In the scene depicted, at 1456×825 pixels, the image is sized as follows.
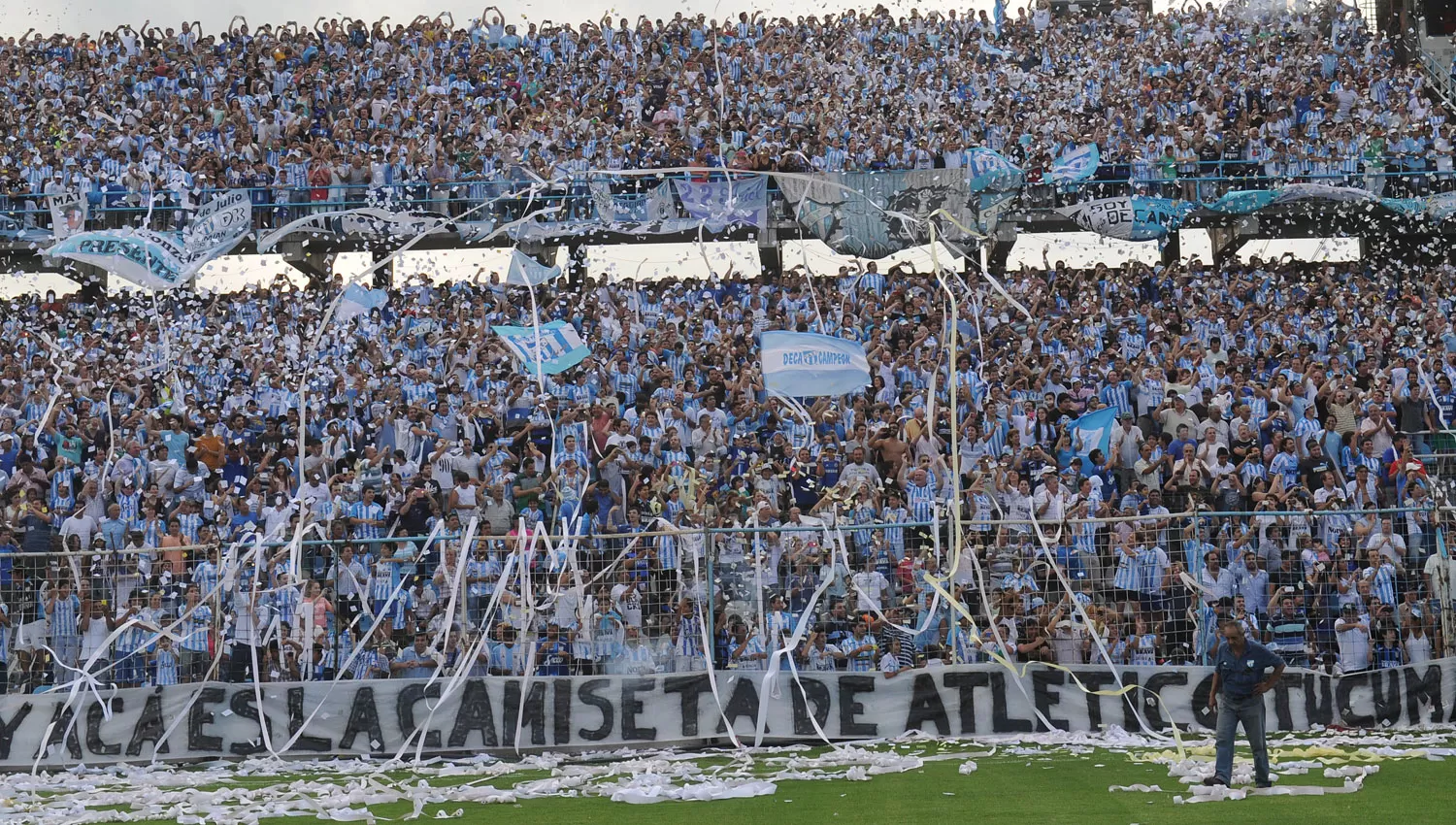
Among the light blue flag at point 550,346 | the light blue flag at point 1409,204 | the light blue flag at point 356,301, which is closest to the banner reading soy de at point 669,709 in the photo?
the light blue flag at point 550,346

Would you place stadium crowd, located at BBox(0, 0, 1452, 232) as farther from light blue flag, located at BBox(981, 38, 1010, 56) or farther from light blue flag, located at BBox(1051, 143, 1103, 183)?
light blue flag, located at BBox(1051, 143, 1103, 183)

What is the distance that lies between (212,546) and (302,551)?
709 mm

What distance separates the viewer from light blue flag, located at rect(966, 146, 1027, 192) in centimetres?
2377

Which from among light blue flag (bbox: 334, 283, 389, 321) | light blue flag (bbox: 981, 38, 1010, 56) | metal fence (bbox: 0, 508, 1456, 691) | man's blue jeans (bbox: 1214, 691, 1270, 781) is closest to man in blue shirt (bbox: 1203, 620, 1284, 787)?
man's blue jeans (bbox: 1214, 691, 1270, 781)

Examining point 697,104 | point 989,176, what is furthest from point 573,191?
point 989,176

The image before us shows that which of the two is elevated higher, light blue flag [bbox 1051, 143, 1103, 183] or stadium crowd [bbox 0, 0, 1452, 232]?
stadium crowd [bbox 0, 0, 1452, 232]

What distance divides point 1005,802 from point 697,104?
1963 centimetres

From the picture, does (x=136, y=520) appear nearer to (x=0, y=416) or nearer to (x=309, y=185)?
(x=0, y=416)

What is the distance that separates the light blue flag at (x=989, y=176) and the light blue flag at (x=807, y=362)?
1081 cm

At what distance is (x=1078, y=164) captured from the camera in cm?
2370

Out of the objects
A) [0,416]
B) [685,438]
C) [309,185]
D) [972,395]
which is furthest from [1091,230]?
[0,416]

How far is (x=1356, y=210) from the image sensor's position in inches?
1057

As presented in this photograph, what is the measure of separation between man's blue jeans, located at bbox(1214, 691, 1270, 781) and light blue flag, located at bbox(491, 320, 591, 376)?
27.4 ft

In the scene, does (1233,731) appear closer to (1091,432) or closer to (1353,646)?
(1353,646)
